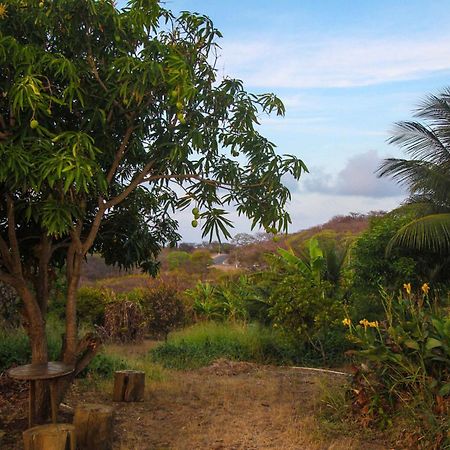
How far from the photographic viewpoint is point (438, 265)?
1220 cm

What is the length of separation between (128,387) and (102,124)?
3.50m

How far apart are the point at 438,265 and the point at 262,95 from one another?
23.5 feet

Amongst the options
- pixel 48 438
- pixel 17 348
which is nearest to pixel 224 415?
pixel 48 438

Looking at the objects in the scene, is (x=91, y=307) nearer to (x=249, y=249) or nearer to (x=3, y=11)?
(x=3, y=11)

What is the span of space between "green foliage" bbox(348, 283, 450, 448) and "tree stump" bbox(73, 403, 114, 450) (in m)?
2.58

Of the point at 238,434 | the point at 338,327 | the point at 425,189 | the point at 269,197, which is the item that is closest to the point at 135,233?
the point at 269,197

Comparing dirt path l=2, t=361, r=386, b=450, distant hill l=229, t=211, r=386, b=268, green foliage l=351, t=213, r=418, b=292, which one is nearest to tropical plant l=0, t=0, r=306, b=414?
dirt path l=2, t=361, r=386, b=450

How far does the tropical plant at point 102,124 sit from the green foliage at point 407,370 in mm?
1741

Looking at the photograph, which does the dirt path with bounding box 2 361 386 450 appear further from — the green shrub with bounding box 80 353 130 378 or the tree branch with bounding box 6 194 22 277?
the tree branch with bounding box 6 194 22 277

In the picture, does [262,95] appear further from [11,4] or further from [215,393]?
[215,393]

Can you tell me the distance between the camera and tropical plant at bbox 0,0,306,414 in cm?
532

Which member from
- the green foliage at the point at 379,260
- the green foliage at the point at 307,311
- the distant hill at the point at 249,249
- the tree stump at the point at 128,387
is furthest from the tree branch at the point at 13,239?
the distant hill at the point at 249,249

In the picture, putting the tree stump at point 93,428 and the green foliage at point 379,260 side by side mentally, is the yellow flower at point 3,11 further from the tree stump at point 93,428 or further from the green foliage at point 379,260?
the green foliage at point 379,260

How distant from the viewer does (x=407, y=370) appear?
6.36 meters
